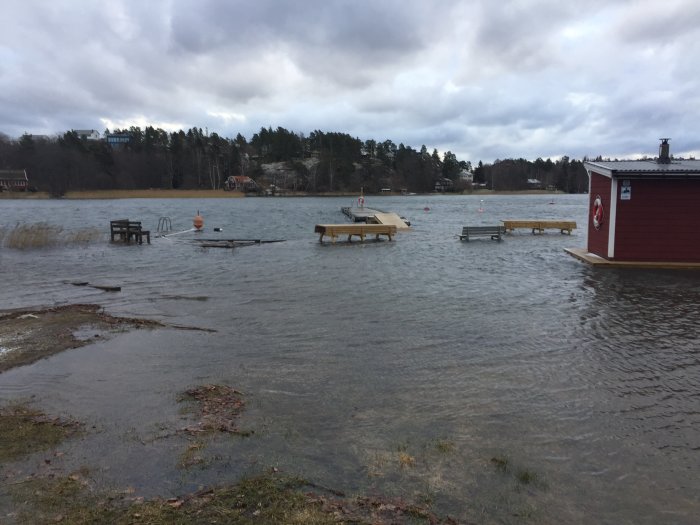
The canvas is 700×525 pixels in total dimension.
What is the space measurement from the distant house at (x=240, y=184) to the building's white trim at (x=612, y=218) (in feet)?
389

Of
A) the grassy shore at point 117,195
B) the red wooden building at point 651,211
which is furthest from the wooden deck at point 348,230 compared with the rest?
the grassy shore at point 117,195

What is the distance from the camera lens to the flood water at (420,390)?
447 centimetres

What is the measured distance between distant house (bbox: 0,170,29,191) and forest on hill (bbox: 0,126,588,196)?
5.86ft

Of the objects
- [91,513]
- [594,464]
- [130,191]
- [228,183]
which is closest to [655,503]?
[594,464]

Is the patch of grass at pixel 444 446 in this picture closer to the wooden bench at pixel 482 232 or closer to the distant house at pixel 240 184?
the wooden bench at pixel 482 232

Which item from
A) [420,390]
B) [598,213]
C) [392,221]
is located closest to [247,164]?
[392,221]

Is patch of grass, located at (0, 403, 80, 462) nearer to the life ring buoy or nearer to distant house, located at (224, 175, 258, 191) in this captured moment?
the life ring buoy

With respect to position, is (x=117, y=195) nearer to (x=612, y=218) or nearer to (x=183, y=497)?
(x=612, y=218)

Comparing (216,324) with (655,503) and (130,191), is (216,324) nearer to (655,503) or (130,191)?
(655,503)

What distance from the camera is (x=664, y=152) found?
17828 mm

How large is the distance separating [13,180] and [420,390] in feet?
436

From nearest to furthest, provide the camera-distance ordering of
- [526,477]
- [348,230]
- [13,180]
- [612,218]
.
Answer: [526,477] < [612,218] < [348,230] < [13,180]

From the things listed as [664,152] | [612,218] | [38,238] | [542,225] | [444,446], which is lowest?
[444,446]

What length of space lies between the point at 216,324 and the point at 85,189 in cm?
12199
